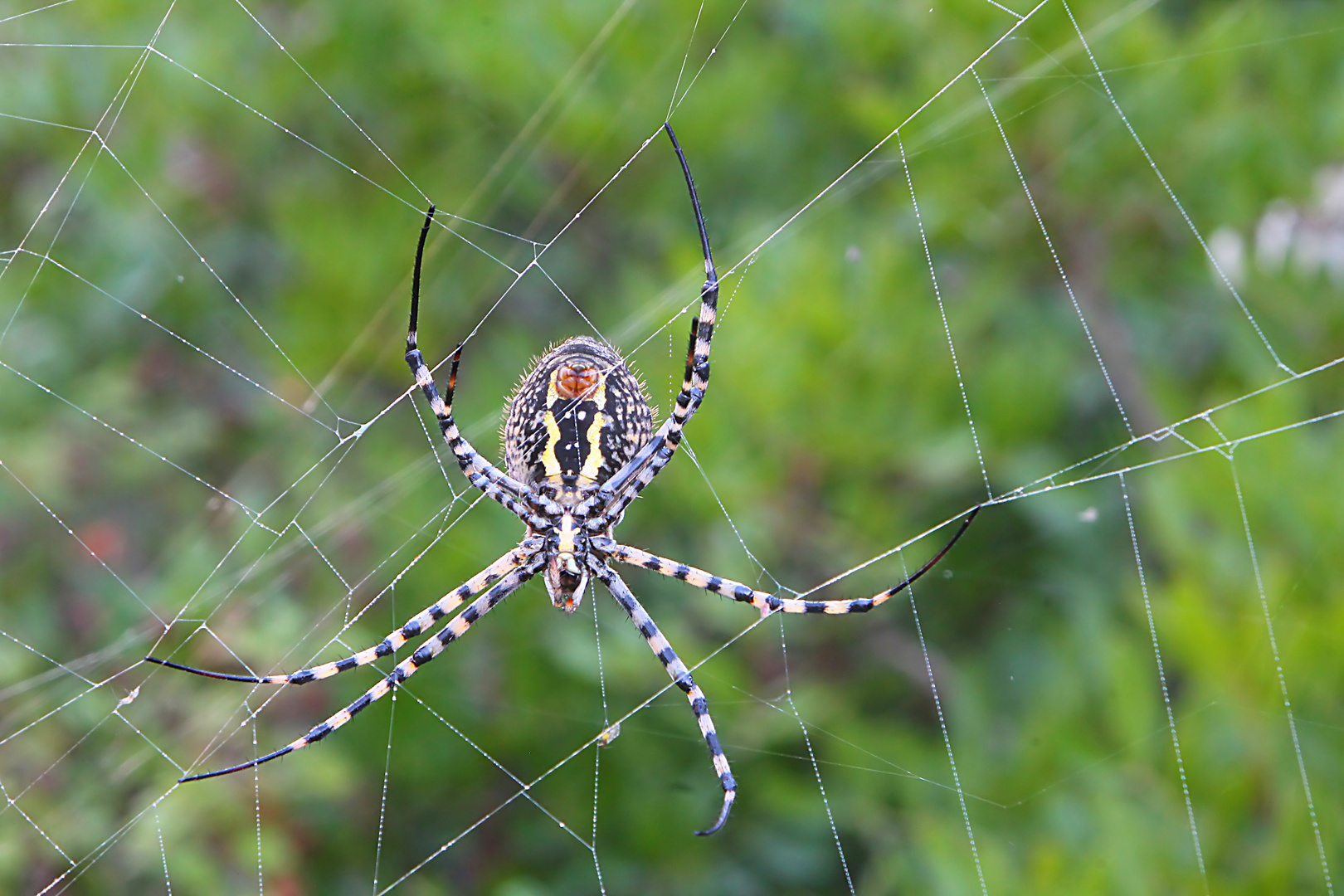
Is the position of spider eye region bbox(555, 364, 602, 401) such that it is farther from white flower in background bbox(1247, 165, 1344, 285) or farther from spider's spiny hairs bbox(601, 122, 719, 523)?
white flower in background bbox(1247, 165, 1344, 285)

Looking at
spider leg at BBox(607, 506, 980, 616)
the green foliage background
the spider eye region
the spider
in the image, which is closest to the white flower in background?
the green foliage background

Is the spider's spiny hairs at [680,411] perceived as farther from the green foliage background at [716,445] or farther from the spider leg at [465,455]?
the green foliage background at [716,445]

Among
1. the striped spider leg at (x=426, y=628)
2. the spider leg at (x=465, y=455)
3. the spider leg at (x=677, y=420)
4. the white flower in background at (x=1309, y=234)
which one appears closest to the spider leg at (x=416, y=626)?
the striped spider leg at (x=426, y=628)

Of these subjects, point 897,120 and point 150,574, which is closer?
point 897,120

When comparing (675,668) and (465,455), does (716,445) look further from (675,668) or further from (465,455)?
(465,455)

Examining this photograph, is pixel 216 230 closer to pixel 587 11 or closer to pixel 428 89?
pixel 428 89

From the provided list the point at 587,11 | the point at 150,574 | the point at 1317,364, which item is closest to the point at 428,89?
the point at 587,11
